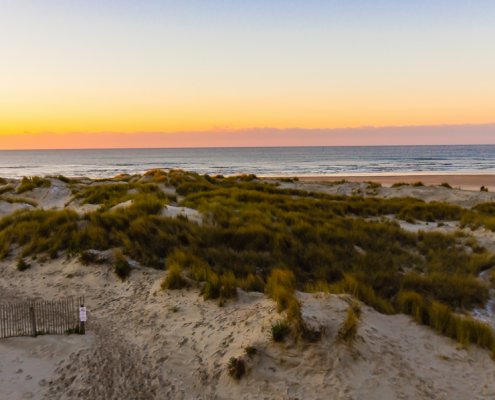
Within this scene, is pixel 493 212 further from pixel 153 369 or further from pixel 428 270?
Answer: pixel 153 369

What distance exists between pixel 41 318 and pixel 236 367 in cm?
469

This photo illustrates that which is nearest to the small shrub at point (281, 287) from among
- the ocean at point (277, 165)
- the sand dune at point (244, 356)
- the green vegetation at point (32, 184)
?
the sand dune at point (244, 356)

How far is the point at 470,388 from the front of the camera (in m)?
6.23

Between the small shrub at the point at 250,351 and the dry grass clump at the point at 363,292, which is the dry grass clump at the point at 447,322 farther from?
the small shrub at the point at 250,351

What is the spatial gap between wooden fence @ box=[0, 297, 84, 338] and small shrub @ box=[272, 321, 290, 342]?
3.79 meters

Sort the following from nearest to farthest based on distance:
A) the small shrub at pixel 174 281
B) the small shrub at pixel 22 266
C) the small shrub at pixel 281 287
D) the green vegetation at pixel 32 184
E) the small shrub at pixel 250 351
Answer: the small shrub at pixel 250 351, the small shrub at pixel 281 287, the small shrub at pixel 174 281, the small shrub at pixel 22 266, the green vegetation at pixel 32 184

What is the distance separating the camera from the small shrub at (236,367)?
6.52 m

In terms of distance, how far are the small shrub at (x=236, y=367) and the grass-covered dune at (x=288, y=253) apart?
1068 mm

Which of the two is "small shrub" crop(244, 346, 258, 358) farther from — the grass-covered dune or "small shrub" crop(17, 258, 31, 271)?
"small shrub" crop(17, 258, 31, 271)

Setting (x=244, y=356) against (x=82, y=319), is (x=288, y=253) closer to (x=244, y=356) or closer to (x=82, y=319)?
(x=244, y=356)

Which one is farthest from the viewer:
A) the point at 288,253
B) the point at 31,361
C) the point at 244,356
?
the point at 288,253

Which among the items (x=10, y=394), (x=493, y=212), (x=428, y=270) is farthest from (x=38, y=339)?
(x=493, y=212)

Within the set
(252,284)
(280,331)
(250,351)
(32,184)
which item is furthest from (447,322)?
(32,184)

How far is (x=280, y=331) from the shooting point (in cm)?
696
